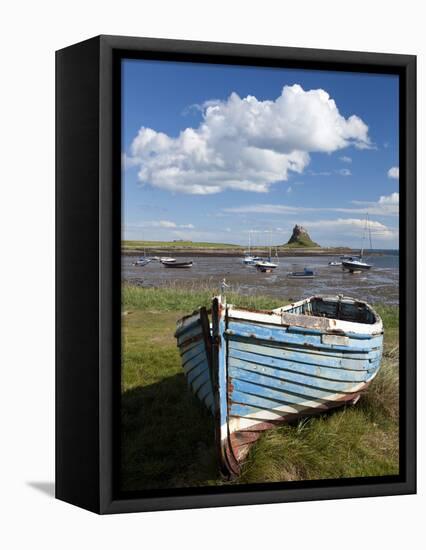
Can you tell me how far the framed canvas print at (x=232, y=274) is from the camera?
24.0 feet

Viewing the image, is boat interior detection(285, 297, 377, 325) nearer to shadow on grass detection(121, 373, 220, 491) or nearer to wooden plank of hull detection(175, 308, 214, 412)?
wooden plank of hull detection(175, 308, 214, 412)

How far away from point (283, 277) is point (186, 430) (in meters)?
1.47

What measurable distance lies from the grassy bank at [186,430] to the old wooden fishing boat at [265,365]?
4.6 inches

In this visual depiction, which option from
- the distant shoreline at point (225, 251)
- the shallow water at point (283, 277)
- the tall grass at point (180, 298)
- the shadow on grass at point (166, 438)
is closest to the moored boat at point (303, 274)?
the shallow water at point (283, 277)

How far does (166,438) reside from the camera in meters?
7.55

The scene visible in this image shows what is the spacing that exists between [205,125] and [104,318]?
172cm

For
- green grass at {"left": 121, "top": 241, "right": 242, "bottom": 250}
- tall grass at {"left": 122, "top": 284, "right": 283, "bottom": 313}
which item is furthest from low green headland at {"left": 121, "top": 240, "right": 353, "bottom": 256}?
tall grass at {"left": 122, "top": 284, "right": 283, "bottom": 313}

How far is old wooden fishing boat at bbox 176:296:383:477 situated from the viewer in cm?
740

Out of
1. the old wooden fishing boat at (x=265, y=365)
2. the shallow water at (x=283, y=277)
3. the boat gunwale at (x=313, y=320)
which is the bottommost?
the old wooden fishing boat at (x=265, y=365)

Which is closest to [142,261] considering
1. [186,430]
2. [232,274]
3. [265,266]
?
[232,274]

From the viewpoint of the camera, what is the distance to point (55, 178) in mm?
7742

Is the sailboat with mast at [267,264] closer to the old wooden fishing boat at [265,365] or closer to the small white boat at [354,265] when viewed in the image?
the old wooden fishing boat at [265,365]

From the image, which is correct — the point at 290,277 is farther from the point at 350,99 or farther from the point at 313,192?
the point at 350,99

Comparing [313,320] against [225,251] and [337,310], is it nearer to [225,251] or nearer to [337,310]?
[337,310]
